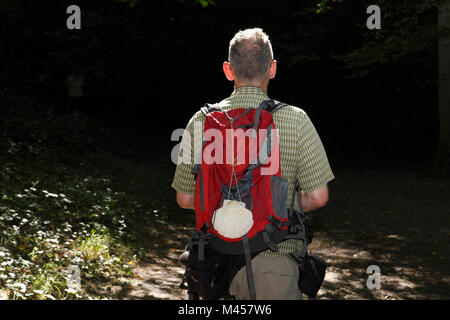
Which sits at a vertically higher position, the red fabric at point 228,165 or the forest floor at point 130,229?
the red fabric at point 228,165

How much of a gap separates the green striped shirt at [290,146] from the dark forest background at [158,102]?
3.38 meters

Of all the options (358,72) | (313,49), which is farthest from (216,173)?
(313,49)

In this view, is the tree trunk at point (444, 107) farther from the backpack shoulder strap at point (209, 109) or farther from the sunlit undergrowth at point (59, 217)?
the backpack shoulder strap at point (209, 109)

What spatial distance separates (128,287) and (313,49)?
649 inches

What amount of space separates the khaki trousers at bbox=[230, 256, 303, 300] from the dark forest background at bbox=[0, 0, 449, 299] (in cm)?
335

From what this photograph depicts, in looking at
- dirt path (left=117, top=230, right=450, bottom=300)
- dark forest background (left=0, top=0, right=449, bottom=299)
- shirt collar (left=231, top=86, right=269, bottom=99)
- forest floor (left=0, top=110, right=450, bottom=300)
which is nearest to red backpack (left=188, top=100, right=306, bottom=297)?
shirt collar (left=231, top=86, right=269, bottom=99)

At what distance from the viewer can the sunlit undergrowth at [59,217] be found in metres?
6.12

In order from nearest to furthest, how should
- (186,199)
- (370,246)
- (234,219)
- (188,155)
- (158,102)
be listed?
(234,219) → (188,155) → (186,199) → (370,246) → (158,102)

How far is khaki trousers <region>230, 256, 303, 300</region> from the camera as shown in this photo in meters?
2.72

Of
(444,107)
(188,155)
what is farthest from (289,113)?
(444,107)

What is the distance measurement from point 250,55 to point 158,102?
24068 millimetres

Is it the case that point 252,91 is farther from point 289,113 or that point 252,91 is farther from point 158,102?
point 158,102

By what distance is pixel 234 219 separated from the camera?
265 cm

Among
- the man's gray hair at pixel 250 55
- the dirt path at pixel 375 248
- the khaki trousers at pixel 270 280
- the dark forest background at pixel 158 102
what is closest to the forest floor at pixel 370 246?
the dirt path at pixel 375 248
